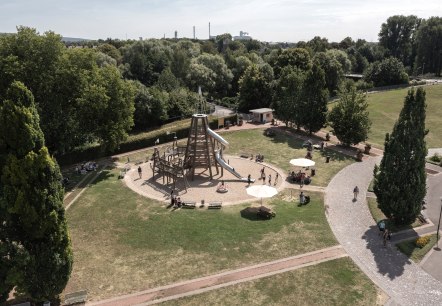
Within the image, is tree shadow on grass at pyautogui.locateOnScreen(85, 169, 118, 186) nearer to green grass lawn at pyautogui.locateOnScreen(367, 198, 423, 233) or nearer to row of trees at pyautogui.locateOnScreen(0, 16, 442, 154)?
row of trees at pyautogui.locateOnScreen(0, 16, 442, 154)

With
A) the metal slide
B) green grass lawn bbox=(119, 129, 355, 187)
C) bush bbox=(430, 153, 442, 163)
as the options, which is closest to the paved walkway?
green grass lawn bbox=(119, 129, 355, 187)

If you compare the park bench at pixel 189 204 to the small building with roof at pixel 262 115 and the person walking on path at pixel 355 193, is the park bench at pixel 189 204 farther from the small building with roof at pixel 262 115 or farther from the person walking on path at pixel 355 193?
the small building with roof at pixel 262 115

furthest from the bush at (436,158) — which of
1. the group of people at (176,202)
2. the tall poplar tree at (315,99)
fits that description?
the group of people at (176,202)

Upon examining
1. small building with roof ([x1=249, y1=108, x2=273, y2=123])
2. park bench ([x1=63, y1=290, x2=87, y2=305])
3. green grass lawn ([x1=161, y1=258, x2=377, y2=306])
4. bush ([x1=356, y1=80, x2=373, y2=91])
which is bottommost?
green grass lawn ([x1=161, y1=258, x2=377, y2=306])

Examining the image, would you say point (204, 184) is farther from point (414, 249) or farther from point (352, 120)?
point (352, 120)

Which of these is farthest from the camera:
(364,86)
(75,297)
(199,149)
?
(364,86)

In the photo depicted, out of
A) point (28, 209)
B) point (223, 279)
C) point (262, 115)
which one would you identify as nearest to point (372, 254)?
point (223, 279)

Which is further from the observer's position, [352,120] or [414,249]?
[352,120]
